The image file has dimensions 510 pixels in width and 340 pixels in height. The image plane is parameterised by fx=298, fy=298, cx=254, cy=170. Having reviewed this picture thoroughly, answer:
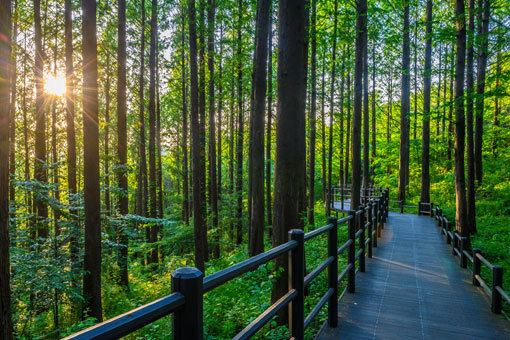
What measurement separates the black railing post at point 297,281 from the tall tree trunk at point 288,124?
2066 millimetres

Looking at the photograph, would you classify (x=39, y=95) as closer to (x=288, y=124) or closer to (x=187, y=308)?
(x=288, y=124)

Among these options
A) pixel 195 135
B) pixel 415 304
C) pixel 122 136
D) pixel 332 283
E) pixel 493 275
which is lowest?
pixel 415 304

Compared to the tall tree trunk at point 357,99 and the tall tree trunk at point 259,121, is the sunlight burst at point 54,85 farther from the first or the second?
the tall tree trunk at point 357,99

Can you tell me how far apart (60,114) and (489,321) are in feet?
59.7

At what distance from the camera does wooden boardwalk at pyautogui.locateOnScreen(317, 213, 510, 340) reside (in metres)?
4.13

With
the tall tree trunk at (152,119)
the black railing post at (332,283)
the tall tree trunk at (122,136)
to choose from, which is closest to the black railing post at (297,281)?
the black railing post at (332,283)

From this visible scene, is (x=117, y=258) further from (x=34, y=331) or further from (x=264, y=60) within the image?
(x=264, y=60)

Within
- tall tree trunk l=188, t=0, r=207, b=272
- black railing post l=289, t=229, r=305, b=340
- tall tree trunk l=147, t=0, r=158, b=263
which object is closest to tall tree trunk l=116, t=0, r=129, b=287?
tall tree trunk l=147, t=0, r=158, b=263

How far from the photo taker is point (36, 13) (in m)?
10.9

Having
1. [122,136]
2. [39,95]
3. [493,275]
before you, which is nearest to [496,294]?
[493,275]

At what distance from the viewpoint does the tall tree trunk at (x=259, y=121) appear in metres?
9.34

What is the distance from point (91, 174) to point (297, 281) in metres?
6.58

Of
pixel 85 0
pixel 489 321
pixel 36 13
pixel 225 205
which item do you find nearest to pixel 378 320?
pixel 489 321

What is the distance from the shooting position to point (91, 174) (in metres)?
7.55
